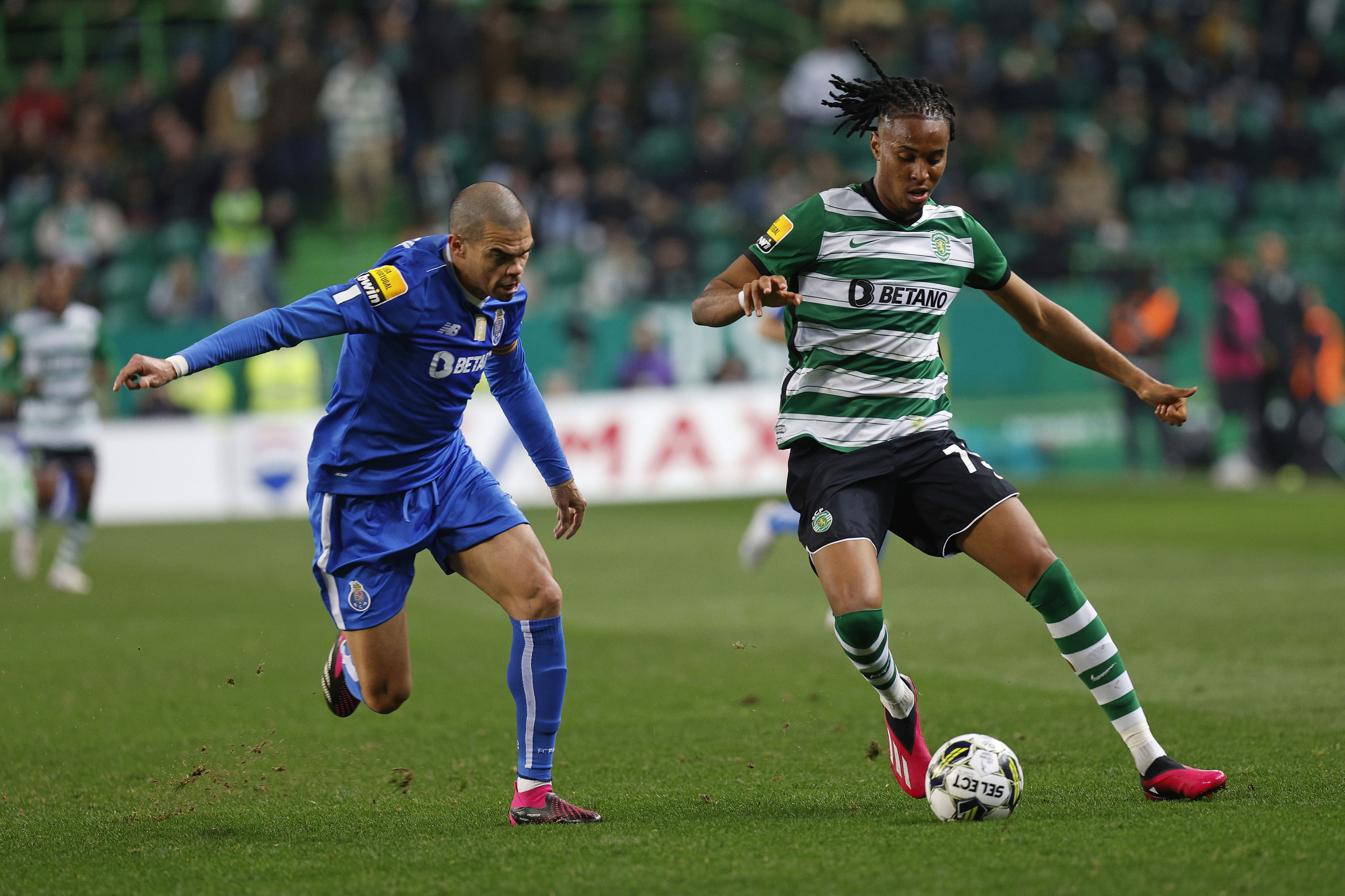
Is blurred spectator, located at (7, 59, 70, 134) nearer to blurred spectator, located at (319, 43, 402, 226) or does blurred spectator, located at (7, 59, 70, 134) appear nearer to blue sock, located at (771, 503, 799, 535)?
blurred spectator, located at (319, 43, 402, 226)

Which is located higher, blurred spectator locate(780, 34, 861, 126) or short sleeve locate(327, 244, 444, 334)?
blurred spectator locate(780, 34, 861, 126)

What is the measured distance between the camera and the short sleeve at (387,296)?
4.98 m

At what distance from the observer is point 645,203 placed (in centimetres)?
2072

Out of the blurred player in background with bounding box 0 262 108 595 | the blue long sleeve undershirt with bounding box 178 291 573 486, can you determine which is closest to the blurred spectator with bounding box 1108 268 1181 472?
the blurred player in background with bounding box 0 262 108 595

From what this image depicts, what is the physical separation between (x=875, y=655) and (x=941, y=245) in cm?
140

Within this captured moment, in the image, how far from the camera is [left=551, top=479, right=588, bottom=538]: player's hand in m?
5.60

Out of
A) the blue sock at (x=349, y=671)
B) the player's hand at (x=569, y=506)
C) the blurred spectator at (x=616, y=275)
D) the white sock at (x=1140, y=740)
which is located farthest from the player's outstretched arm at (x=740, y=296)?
the blurred spectator at (x=616, y=275)

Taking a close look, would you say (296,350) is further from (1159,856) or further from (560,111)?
(1159,856)

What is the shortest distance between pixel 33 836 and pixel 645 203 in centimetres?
1654

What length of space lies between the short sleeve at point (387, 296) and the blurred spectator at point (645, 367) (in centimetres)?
1358

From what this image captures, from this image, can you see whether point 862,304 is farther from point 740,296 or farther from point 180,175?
point 180,175

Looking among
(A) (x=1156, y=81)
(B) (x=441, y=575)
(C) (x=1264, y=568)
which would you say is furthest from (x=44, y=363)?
(A) (x=1156, y=81)

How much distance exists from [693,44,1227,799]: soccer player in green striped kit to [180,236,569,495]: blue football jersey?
0.78 m

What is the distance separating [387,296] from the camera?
502 cm
